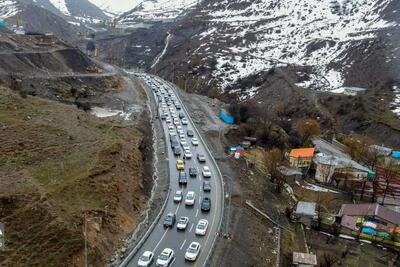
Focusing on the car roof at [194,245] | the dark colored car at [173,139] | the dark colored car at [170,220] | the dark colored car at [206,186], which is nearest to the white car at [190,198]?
the dark colored car at [206,186]

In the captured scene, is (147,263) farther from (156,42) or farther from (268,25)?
(156,42)

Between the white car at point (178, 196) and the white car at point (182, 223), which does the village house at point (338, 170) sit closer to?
the white car at point (178, 196)

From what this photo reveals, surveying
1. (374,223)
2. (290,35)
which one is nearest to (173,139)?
(374,223)

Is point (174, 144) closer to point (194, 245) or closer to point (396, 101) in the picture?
point (194, 245)

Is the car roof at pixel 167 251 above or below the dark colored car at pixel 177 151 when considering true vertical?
below

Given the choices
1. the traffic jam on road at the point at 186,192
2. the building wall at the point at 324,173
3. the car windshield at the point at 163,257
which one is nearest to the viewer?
the car windshield at the point at 163,257

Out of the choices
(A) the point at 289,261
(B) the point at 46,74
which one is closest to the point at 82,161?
(A) the point at 289,261
